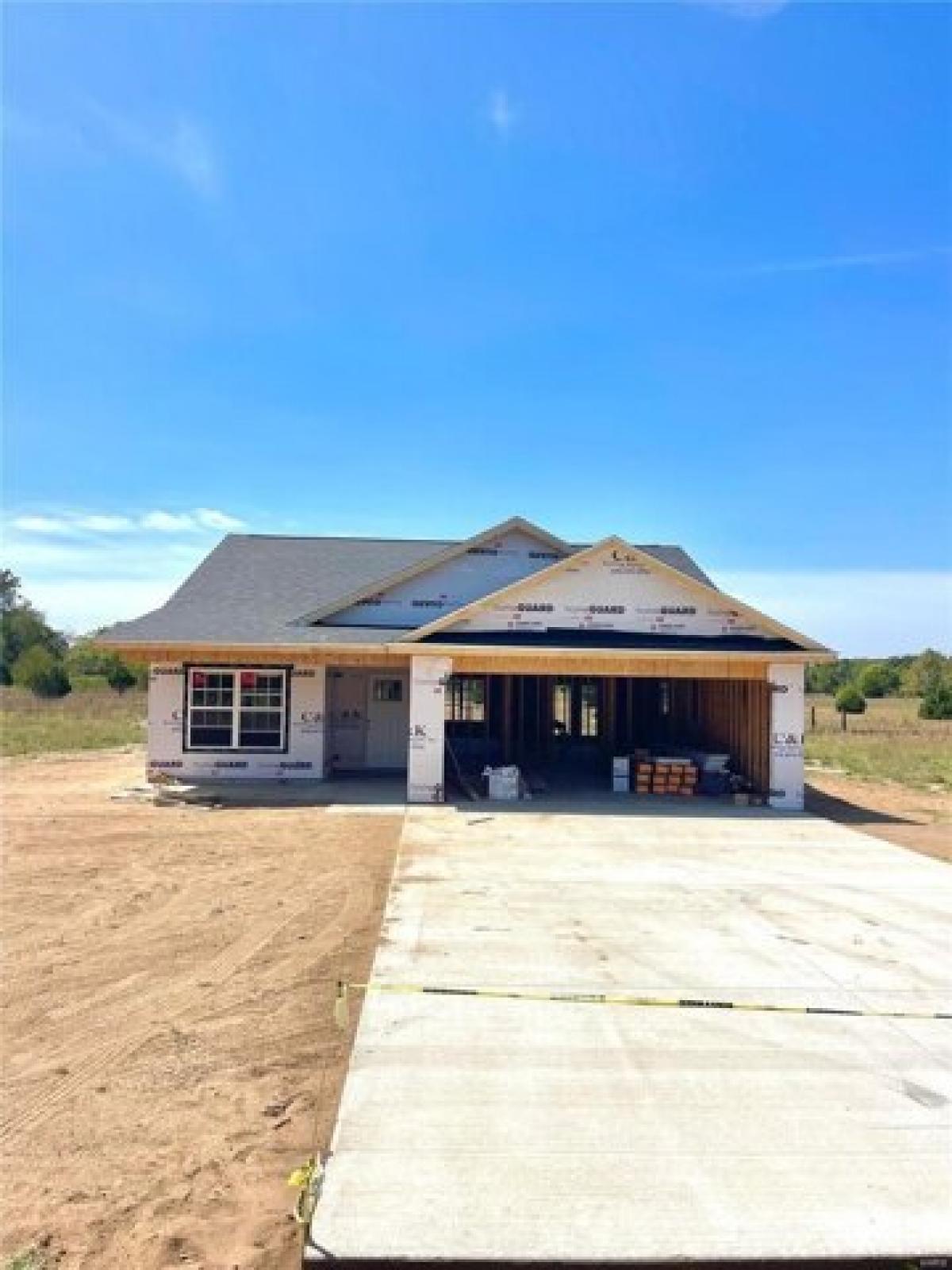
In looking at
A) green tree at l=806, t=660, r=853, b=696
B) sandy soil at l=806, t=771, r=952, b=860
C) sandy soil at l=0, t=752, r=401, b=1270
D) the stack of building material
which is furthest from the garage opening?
green tree at l=806, t=660, r=853, b=696

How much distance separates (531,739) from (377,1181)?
18168 mm

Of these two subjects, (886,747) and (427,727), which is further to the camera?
(886,747)

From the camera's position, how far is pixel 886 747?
28.5 meters

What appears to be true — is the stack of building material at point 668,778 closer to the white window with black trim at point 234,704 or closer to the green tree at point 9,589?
the white window with black trim at point 234,704

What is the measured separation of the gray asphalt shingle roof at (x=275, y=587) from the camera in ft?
53.7

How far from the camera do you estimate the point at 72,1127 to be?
4.54 metres

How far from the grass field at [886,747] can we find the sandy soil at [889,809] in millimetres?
1302

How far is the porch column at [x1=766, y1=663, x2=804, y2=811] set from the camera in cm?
1577

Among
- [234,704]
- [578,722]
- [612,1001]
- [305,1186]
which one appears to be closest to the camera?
[305,1186]

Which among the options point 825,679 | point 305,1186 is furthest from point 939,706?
point 305,1186

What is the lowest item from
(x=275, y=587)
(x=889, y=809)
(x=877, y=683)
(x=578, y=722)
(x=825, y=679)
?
(x=889, y=809)

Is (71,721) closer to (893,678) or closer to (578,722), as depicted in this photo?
(578,722)

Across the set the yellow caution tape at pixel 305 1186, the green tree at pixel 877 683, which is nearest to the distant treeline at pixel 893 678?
the green tree at pixel 877 683

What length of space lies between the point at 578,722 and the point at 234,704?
9.45 m
